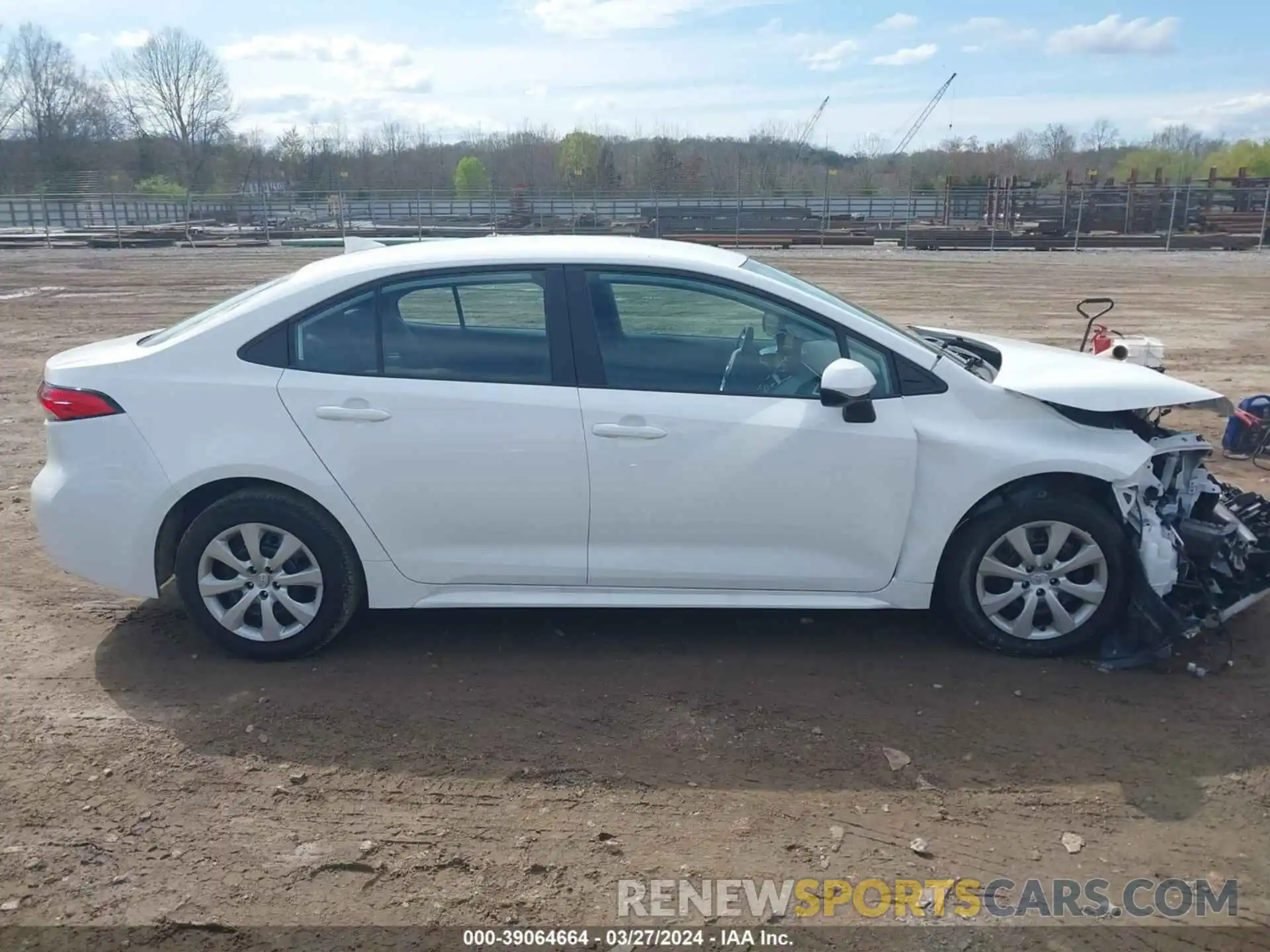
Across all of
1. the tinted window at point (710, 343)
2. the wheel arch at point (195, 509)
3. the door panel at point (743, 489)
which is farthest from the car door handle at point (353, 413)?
the tinted window at point (710, 343)

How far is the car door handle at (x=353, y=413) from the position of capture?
4.29 meters

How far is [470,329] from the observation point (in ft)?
14.8

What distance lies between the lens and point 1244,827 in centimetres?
338

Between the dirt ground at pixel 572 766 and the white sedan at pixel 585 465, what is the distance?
1.05 feet

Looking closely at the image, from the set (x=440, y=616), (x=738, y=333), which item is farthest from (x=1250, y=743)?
(x=440, y=616)

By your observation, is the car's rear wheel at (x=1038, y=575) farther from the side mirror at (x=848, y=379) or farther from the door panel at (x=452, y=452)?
the door panel at (x=452, y=452)

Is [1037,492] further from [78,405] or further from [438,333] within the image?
[78,405]

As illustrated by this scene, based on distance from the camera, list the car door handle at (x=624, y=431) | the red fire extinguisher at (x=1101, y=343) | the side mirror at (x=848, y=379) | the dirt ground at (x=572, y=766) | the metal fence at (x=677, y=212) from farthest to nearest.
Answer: the metal fence at (x=677, y=212), the red fire extinguisher at (x=1101, y=343), the car door handle at (x=624, y=431), the side mirror at (x=848, y=379), the dirt ground at (x=572, y=766)

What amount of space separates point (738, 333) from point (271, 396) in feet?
6.50

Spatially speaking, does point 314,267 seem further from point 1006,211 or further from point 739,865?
point 1006,211

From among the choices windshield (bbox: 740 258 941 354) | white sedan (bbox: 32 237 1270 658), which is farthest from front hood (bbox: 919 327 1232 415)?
windshield (bbox: 740 258 941 354)

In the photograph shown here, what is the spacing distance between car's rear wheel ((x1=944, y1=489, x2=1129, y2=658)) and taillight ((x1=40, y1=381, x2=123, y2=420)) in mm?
3589

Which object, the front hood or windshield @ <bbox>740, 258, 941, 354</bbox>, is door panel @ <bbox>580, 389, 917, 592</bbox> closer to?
windshield @ <bbox>740, 258, 941, 354</bbox>

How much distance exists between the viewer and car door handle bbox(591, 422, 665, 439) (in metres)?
4.25
